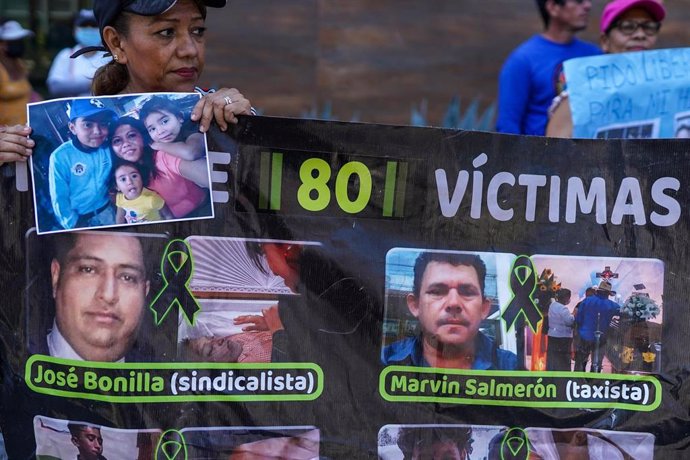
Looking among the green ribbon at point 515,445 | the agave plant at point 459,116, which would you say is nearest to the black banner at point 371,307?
the green ribbon at point 515,445

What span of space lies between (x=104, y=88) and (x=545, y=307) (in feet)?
4.56

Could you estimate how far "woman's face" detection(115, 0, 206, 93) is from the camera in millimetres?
3250

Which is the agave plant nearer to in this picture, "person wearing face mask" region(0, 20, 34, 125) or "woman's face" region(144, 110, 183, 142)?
"person wearing face mask" region(0, 20, 34, 125)

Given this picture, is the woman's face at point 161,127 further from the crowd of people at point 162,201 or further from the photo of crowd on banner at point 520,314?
the photo of crowd on banner at point 520,314

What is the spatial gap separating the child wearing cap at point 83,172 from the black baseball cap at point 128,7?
298mm

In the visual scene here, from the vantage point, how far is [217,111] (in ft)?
10.2

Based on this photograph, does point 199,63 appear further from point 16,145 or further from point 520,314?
point 520,314

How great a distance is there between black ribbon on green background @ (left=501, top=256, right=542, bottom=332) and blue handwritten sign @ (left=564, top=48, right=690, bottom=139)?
4.90ft

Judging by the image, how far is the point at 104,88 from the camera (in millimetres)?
3352

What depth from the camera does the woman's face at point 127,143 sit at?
310 centimetres

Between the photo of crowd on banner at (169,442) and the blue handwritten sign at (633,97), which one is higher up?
the blue handwritten sign at (633,97)

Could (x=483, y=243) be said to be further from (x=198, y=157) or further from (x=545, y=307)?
(x=198, y=157)

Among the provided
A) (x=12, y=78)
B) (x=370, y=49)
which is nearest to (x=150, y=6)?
(x=12, y=78)

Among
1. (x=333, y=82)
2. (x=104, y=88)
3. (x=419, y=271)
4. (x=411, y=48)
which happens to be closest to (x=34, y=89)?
(x=333, y=82)
